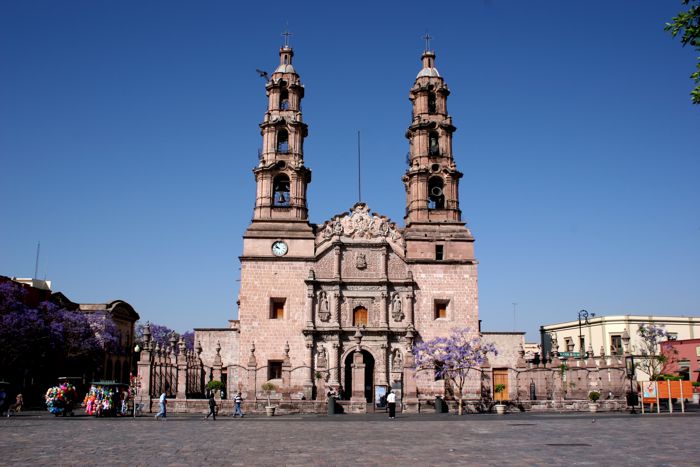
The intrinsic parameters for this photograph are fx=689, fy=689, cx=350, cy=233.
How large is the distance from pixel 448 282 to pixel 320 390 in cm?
1140

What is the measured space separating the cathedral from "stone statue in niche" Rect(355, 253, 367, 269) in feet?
0.24

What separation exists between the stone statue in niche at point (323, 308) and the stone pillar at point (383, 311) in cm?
334

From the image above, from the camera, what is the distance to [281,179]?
153 feet

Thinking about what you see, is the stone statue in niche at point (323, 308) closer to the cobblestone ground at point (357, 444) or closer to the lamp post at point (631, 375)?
the lamp post at point (631, 375)

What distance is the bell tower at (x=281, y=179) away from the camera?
45094 millimetres

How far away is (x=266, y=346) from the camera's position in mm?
43656

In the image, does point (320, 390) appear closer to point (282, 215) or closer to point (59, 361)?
point (282, 215)

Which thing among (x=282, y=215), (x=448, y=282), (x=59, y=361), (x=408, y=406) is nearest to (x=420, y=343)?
(x=448, y=282)

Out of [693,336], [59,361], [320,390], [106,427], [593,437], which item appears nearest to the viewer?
[593,437]

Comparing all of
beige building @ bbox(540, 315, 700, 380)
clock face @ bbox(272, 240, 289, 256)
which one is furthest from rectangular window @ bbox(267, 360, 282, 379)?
A: beige building @ bbox(540, 315, 700, 380)

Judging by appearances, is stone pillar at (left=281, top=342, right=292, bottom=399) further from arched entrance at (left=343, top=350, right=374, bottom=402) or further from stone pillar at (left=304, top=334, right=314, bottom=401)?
arched entrance at (left=343, top=350, right=374, bottom=402)

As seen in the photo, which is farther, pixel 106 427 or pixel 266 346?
pixel 266 346

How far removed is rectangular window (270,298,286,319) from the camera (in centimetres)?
4469

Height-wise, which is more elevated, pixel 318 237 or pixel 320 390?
pixel 318 237
